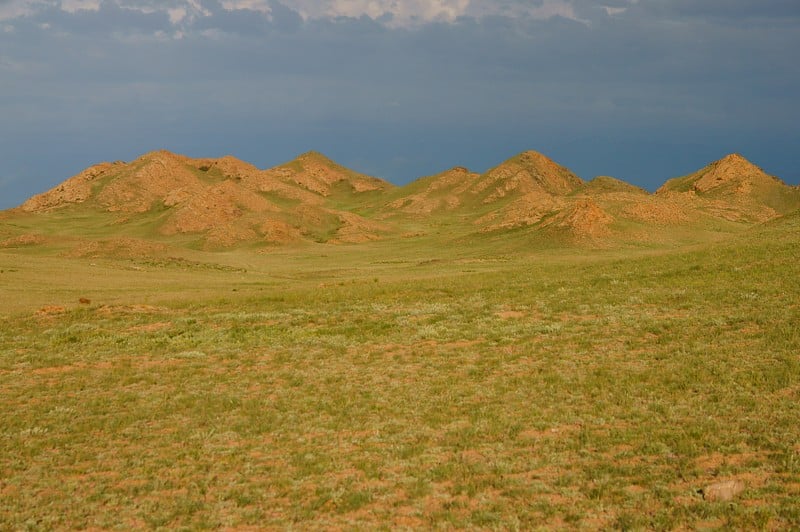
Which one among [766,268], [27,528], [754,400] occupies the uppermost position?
[766,268]

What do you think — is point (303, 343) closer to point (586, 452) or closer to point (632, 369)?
point (632, 369)

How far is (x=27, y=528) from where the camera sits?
1270cm

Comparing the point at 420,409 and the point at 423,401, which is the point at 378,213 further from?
the point at 420,409

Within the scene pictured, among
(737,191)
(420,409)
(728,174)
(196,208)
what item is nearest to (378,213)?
(196,208)

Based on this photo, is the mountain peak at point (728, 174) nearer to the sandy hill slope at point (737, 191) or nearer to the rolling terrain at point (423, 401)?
the sandy hill slope at point (737, 191)

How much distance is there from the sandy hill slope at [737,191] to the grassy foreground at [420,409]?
94.5 meters

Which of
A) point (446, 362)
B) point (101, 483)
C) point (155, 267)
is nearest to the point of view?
point (101, 483)

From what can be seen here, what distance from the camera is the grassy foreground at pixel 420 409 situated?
43.1 feet

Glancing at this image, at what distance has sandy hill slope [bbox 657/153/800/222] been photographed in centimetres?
12150

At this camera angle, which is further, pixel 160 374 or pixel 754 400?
pixel 160 374

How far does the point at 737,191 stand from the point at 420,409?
5520 inches

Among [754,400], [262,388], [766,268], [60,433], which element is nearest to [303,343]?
[262,388]

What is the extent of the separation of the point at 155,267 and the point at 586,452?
6950 centimetres

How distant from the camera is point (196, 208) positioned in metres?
142
